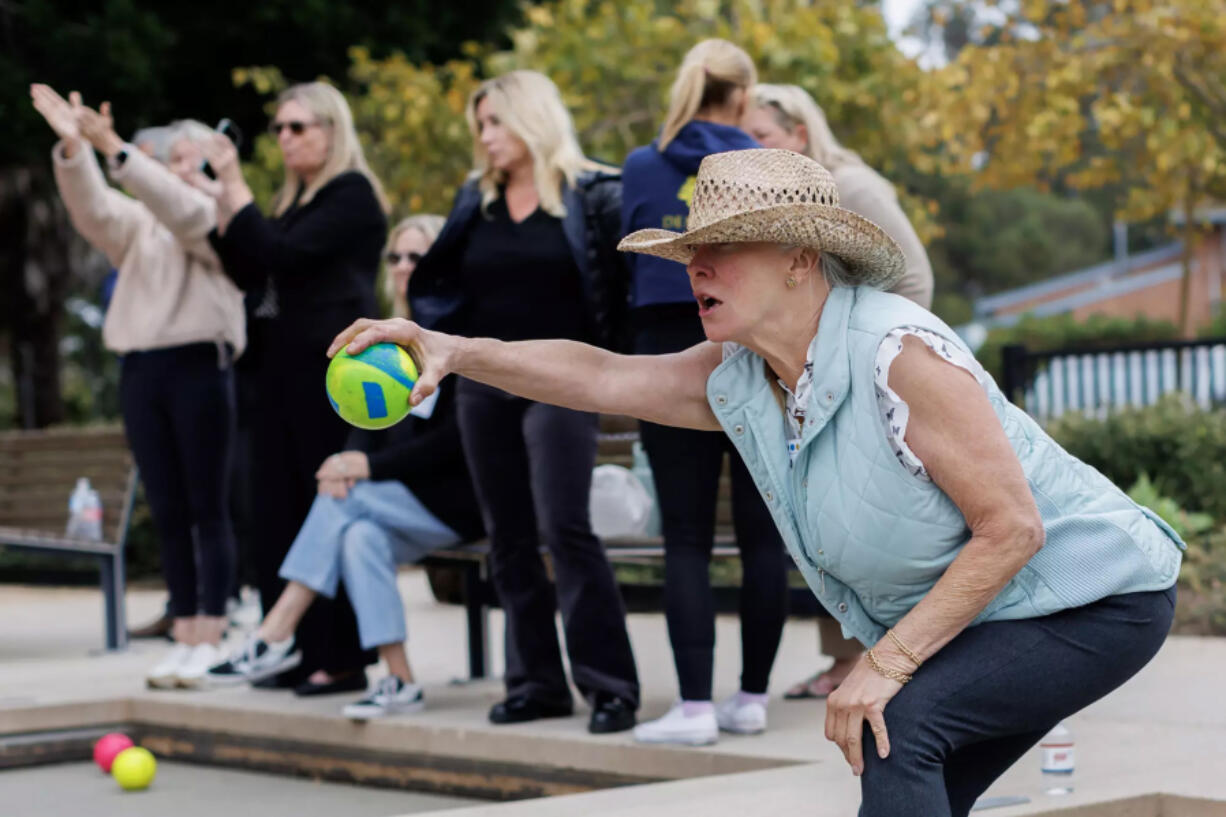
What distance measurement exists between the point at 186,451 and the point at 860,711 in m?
4.23

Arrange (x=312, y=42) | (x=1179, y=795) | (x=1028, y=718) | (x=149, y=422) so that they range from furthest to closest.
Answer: (x=312, y=42)
(x=149, y=422)
(x=1179, y=795)
(x=1028, y=718)

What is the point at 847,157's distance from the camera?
17.0 feet

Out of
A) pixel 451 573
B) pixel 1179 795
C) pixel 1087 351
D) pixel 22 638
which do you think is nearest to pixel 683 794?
pixel 1179 795

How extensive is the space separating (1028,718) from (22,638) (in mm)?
6982

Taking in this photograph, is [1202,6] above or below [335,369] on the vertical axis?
above

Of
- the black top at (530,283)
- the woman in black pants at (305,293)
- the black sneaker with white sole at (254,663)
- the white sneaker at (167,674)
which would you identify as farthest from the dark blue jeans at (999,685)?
the white sneaker at (167,674)

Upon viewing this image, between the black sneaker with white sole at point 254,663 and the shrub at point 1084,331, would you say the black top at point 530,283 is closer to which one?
the black sneaker with white sole at point 254,663

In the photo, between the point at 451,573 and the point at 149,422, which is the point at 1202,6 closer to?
the point at 451,573

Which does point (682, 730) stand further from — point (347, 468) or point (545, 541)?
point (347, 468)

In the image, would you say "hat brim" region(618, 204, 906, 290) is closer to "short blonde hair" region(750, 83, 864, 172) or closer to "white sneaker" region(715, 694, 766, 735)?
"white sneaker" region(715, 694, 766, 735)

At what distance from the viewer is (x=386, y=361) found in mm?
2721

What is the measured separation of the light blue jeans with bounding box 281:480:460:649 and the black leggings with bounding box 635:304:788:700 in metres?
1.13

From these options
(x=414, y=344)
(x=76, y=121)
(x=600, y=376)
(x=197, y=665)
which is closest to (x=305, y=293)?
(x=76, y=121)

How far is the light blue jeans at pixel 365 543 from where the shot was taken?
212 inches
